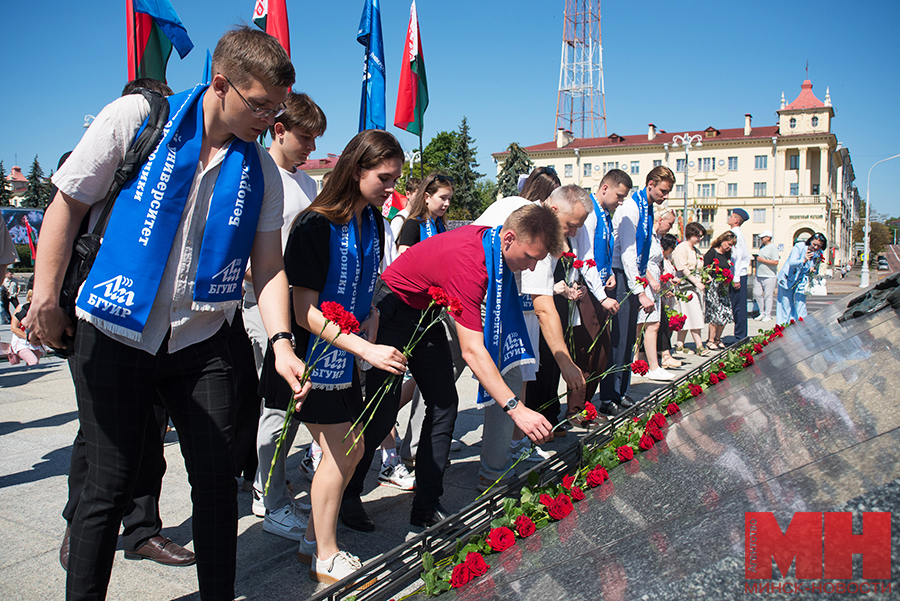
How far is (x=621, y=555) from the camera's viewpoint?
1745mm

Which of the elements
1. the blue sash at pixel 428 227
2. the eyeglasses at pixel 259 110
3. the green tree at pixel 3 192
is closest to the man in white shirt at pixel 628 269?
the blue sash at pixel 428 227

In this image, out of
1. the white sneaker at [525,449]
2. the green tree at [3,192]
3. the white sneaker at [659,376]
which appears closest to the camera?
the white sneaker at [525,449]

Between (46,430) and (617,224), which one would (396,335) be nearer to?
(617,224)

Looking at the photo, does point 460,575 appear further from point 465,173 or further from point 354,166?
point 465,173

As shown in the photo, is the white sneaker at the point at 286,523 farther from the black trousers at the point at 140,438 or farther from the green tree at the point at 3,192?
the green tree at the point at 3,192

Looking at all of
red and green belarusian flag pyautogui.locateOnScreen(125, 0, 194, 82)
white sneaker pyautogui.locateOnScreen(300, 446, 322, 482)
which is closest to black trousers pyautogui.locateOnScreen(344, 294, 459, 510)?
white sneaker pyautogui.locateOnScreen(300, 446, 322, 482)

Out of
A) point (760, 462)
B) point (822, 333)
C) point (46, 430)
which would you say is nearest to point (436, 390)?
point (760, 462)

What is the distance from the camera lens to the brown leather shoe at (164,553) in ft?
9.53

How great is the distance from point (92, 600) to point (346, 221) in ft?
5.43

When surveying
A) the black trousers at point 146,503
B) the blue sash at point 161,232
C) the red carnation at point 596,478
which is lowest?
the black trousers at point 146,503

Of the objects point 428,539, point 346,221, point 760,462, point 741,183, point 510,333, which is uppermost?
point 741,183

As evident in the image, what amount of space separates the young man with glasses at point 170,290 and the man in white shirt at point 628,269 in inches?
168

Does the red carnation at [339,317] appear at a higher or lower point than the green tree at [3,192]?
lower

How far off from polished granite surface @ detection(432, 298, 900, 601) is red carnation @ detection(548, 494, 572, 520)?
1.4 inches
